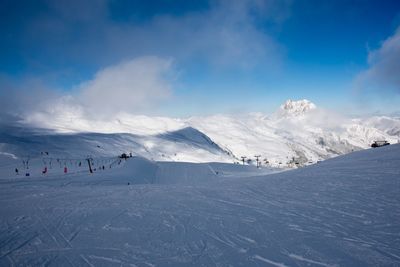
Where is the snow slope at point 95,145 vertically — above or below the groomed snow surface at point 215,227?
above

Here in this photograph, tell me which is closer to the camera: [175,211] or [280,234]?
[280,234]

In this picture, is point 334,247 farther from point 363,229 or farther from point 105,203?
point 105,203

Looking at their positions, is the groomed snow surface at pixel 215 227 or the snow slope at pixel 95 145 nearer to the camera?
the groomed snow surface at pixel 215 227

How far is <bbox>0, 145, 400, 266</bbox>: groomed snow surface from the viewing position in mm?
6582

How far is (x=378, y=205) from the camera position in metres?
10.1

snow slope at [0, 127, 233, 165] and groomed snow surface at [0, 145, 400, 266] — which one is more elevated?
snow slope at [0, 127, 233, 165]

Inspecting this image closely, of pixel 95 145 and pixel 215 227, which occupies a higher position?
pixel 95 145

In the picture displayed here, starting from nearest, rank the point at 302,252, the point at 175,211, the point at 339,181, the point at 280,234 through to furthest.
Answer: the point at 302,252, the point at 280,234, the point at 175,211, the point at 339,181

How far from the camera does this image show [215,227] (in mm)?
8797

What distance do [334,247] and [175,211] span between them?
19.8 ft

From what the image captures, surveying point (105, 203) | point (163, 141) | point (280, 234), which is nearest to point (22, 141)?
point (163, 141)

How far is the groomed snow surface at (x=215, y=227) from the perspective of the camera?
21.6 ft

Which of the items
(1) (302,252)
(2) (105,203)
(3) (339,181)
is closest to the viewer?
(1) (302,252)

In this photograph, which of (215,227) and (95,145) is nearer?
(215,227)
